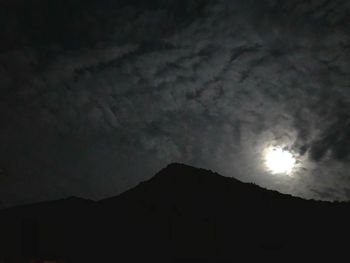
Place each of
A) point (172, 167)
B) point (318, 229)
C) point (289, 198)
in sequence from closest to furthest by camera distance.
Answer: point (318, 229)
point (289, 198)
point (172, 167)

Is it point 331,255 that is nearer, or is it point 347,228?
point 331,255

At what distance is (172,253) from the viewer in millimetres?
27641

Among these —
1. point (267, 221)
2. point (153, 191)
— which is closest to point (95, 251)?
Result: point (153, 191)

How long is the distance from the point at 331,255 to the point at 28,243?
69.1 ft

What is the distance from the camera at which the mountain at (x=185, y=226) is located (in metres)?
27.7

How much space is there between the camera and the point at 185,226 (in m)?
29.5

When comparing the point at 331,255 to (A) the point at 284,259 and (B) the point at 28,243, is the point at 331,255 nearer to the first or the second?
(A) the point at 284,259

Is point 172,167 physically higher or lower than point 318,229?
higher

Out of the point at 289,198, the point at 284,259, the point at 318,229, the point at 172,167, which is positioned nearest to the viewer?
the point at 284,259

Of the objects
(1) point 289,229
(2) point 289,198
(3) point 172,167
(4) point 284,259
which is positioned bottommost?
(4) point 284,259

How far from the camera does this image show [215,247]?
2789cm

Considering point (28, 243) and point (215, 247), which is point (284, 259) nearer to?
point (215, 247)

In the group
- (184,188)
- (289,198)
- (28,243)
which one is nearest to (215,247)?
(184,188)

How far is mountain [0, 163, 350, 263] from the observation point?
27656mm
